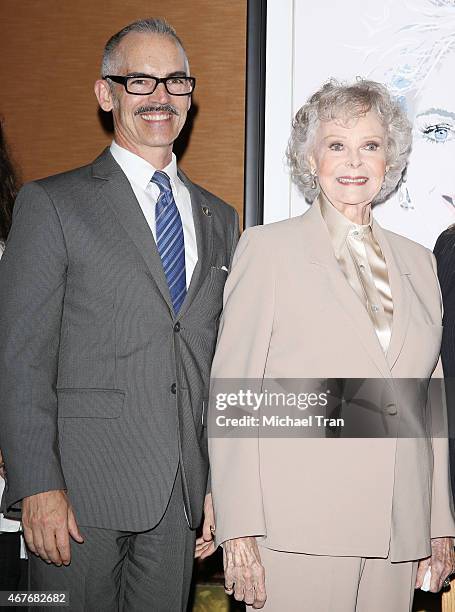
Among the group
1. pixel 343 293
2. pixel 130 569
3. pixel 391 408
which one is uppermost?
pixel 343 293

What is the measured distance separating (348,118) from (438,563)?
1.15 m

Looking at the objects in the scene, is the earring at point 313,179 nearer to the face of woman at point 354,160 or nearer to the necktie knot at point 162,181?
the face of woman at point 354,160

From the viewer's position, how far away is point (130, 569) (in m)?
2.03

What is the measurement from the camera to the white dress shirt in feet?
6.90

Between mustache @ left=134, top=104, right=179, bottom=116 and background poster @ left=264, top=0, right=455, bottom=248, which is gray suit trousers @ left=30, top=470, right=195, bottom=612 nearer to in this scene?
mustache @ left=134, top=104, right=179, bottom=116

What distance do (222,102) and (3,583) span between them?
1.80m

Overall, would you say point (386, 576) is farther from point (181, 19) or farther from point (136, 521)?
point (181, 19)

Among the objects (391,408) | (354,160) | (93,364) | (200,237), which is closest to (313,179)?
(354,160)

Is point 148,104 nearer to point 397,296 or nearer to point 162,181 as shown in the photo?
point 162,181

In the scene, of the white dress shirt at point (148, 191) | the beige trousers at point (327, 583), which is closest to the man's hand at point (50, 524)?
the beige trousers at point (327, 583)

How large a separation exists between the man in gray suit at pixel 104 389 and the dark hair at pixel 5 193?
0.54m

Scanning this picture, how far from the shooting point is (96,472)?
1.94m

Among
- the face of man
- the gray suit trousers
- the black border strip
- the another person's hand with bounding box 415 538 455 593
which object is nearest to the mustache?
the face of man

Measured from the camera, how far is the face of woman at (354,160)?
6.82 feet
